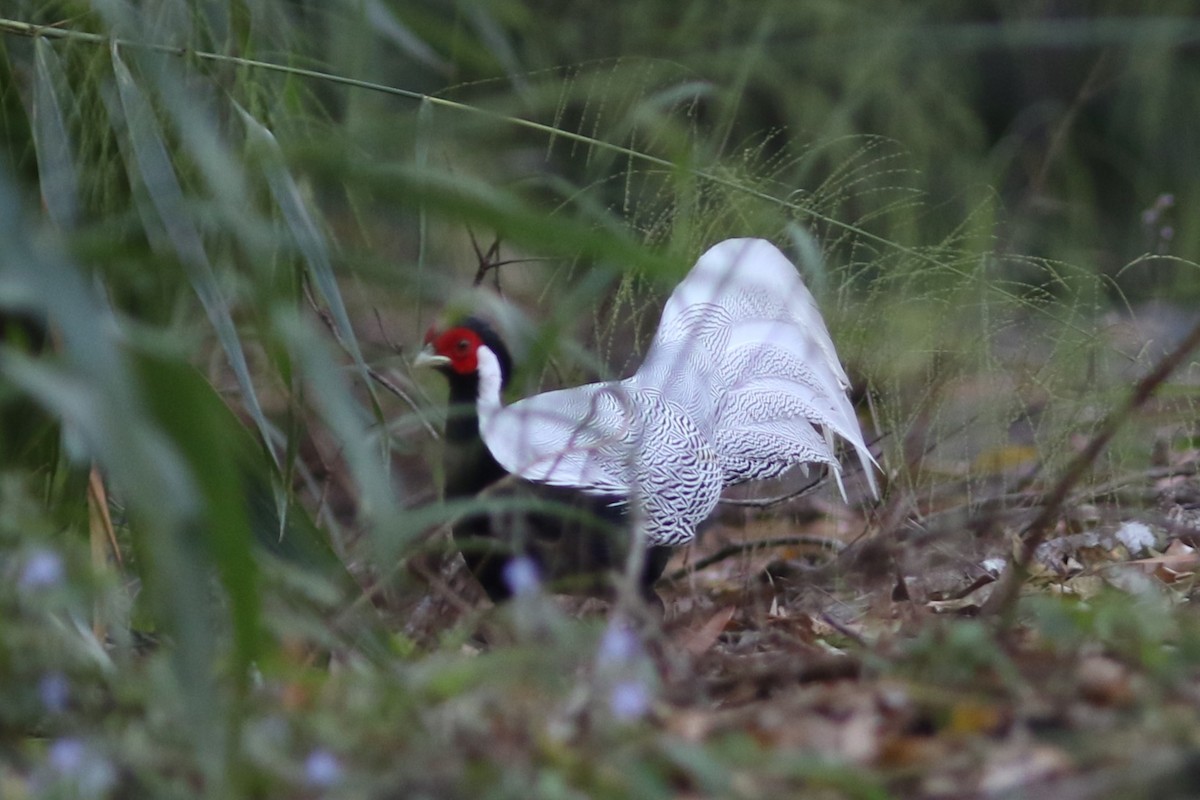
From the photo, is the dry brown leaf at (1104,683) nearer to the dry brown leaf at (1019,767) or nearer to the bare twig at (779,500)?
the dry brown leaf at (1019,767)

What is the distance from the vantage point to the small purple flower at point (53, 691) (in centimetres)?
123

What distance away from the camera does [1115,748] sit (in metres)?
1.13

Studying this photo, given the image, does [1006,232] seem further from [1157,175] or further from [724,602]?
[1157,175]

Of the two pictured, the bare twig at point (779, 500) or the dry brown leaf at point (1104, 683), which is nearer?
the dry brown leaf at point (1104, 683)

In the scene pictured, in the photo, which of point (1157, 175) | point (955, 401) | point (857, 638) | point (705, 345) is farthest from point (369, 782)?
point (1157, 175)

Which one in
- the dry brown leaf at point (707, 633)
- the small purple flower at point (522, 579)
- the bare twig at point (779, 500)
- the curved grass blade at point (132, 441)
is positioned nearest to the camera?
the curved grass blade at point (132, 441)

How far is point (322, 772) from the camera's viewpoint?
1.10 m

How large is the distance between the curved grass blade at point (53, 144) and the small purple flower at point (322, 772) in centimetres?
94

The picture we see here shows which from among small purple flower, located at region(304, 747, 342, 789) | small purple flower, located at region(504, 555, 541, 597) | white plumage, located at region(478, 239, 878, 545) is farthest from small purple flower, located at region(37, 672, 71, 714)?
white plumage, located at region(478, 239, 878, 545)

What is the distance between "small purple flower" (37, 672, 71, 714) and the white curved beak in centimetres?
153

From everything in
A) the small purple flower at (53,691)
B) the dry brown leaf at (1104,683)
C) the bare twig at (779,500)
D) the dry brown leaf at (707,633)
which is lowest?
the bare twig at (779,500)

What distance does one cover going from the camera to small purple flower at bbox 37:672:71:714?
1.23m

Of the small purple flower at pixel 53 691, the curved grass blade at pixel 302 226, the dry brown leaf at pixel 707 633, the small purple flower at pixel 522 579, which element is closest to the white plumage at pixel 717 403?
the dry brown leaf at pixel 707 633

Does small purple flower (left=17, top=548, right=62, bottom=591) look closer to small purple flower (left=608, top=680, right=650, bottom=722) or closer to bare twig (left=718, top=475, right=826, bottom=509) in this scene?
small purple flower (left=608, top=680, right=650, bottom=722)
